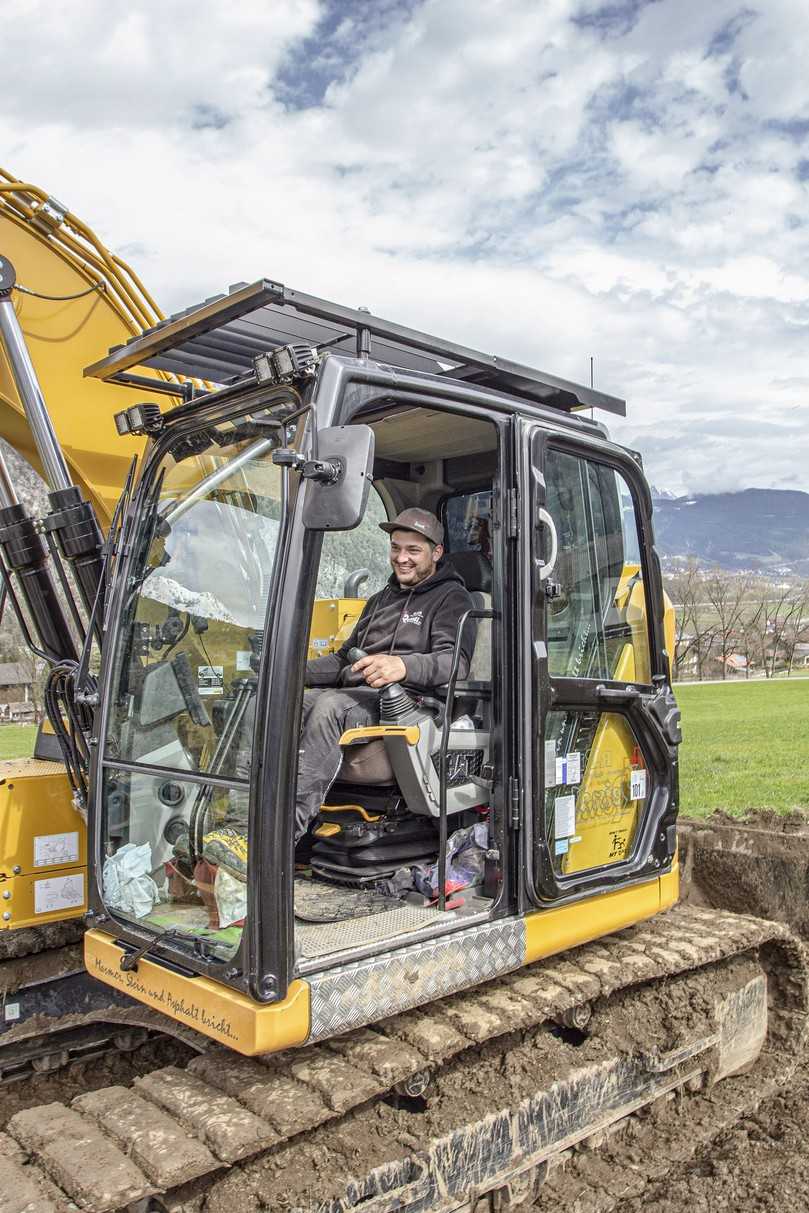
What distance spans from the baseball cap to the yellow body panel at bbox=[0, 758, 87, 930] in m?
1.77

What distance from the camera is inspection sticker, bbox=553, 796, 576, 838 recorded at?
13.3 feet

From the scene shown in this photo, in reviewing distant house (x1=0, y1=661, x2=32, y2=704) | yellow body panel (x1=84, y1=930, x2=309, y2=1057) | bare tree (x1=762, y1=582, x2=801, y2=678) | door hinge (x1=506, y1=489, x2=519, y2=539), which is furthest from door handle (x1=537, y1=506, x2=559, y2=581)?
bare tree (x1=762, y1=582, x2=801, y2=678)

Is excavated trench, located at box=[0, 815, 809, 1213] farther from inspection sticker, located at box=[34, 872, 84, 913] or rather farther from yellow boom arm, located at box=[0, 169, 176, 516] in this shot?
yellow boom arm, located at box=[0, 169, 176, 516]

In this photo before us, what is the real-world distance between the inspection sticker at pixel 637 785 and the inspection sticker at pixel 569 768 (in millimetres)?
448

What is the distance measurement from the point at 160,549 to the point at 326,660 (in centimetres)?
104

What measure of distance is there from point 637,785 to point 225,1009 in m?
2.13

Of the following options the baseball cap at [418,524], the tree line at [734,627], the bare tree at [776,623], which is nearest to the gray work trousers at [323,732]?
the baseball cap at [418,524]

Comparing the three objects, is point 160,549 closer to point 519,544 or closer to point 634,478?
point 519,544

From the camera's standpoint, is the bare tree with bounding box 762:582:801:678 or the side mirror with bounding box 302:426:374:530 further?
the bare tree with bounding box 762:582:801:678

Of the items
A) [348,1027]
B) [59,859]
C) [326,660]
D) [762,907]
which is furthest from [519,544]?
[762,907]

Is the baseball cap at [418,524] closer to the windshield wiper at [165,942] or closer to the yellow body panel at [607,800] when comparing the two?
the yellow body panel at [607,800]

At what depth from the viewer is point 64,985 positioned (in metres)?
4.59

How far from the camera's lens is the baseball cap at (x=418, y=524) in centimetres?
474

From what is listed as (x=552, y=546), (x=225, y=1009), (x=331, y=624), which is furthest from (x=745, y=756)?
(x=225, y=1009)
